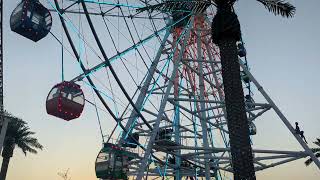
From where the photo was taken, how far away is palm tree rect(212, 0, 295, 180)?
9.83 meters

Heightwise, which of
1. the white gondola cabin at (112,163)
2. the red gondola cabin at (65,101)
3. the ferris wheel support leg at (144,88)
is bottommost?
the white gondola cabin at (112,163)

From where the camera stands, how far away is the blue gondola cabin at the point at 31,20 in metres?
17.6

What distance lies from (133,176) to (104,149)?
334 centimetres

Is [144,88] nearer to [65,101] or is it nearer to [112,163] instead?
[112,163]

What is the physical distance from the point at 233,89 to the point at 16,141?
3025 cm

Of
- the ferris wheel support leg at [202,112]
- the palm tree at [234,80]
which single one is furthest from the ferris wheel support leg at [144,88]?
the palm tree at [234,80]

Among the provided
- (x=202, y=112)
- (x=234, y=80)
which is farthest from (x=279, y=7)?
(x=202, y=112)

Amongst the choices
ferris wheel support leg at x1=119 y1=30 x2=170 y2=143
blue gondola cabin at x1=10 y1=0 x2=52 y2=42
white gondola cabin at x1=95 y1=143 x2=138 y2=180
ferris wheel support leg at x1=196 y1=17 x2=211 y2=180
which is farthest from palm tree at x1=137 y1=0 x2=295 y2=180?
ferris wheel support leg at x1=119 y1=30 x2=170 y2=143

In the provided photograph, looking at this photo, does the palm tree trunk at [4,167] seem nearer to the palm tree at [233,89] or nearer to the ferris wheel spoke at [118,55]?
the ferris wheel spoke at [118,55]

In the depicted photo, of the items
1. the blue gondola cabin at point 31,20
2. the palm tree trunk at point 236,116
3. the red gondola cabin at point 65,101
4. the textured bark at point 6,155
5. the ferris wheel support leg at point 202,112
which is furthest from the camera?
the textured bark at point 6,155

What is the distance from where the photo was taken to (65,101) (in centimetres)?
1800

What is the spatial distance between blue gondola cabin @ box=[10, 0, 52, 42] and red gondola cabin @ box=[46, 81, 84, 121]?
2.65 metres

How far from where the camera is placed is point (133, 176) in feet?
70.4

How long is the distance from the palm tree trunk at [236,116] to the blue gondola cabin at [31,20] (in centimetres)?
1018
